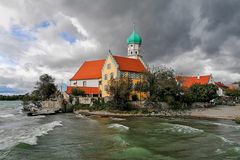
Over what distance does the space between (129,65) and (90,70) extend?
1336 centimetres

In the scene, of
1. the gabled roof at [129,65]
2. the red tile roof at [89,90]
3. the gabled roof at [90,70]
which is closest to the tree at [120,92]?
the gabled roof at [129,65]

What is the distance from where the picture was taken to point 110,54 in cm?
6266

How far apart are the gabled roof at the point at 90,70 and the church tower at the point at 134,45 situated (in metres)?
8.58

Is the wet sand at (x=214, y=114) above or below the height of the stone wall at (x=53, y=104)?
below

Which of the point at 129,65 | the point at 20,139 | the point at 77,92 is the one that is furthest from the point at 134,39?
the point at 20,139

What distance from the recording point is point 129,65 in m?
64.4

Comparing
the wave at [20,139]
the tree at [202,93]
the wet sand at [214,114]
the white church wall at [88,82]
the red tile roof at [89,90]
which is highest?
the white church wall at [88,82]

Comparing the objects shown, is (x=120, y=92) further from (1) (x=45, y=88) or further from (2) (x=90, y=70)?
(1) (x=45, y=88)

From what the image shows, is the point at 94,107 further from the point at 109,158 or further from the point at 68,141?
the point at 109,158

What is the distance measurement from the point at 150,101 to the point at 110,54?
15.9 meters

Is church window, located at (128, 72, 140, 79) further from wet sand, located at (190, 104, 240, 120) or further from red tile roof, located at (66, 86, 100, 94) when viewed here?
wet sand, located at (190, 104, 240, 120)

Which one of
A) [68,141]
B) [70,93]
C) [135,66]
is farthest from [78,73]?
[68,141]

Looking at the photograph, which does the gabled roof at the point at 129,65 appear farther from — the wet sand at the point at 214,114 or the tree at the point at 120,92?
the wet sand at the point at 214,114

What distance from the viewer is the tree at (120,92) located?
53.1m
